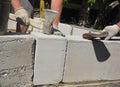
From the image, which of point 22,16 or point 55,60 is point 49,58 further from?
point 22,16

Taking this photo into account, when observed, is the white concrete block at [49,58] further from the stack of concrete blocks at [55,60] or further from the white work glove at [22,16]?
the white work glove at [22,16]

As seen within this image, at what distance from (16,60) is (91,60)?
1.13m

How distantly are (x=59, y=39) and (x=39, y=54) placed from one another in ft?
1.10

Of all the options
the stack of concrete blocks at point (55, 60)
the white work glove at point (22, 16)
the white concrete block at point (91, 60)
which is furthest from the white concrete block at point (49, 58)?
the white work glove at point (22, 16)

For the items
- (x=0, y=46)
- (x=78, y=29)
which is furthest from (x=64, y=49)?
(x=78, y=29)

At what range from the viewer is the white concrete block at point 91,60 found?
4.27 meters

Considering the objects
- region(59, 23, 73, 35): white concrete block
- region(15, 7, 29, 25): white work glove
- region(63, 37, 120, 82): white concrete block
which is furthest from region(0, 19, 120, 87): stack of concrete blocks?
region(59, 23, 73, 35): white concrete block

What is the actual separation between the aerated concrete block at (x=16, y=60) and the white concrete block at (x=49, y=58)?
0.28 feet

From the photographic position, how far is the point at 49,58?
4.04 m

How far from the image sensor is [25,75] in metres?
3.96

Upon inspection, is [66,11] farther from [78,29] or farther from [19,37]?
[19,37]

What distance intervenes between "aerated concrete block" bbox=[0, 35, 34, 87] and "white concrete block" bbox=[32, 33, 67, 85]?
0.09 m

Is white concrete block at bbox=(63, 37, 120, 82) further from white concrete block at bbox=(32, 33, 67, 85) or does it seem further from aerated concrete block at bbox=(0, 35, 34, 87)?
aerated concrete block at bbox=(0, 35, 34, 87)

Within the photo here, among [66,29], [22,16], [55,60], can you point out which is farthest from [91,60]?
[66,29]
